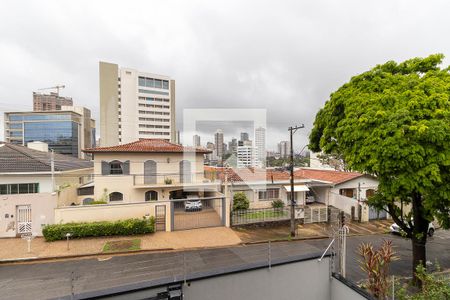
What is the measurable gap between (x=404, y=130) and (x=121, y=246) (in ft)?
41.8

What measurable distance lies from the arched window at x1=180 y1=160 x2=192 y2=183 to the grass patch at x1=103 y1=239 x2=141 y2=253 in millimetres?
7787

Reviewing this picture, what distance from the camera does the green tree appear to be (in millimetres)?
5699

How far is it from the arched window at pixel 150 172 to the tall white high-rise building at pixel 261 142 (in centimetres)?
865

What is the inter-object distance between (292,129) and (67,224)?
44.8 feet

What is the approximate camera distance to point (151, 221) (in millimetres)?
13633

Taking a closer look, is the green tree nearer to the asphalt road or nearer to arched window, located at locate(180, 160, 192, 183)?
the asphalt road

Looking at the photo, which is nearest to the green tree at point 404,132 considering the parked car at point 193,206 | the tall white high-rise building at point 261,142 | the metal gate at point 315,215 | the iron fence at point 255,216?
the tall white high-rise building at point 261,142

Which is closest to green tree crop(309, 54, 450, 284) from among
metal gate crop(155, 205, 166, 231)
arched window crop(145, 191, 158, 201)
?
metal gate crop(155, 205, 166, 231)

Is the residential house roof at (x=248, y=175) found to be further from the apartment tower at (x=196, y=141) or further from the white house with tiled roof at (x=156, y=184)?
the apartment tower at (x=196, y=141)

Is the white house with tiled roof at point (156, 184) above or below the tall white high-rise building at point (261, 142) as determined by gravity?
below

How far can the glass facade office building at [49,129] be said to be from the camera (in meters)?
68.5

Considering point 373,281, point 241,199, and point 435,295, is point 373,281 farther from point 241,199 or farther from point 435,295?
point 241,199

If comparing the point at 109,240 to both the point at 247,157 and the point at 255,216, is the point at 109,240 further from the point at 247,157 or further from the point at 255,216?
the point at 247,157

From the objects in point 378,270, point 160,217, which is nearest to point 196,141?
point 160,217
